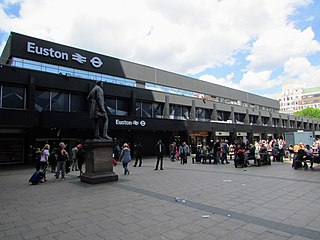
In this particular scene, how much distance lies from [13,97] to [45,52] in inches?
248

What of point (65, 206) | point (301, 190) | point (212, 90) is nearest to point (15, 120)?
point (65, 206)

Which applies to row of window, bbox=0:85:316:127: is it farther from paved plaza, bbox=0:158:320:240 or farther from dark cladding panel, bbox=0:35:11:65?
paved plaza, bbox=0:158:320:240

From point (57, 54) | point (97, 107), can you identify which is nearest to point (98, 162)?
point (97, 107)

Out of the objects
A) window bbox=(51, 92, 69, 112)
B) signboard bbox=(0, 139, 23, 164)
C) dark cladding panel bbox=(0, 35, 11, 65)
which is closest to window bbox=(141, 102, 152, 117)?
window bbox=(51, 92, 69, 112)

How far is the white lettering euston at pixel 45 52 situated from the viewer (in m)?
21.9

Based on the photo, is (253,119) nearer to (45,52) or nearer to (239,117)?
(239,117)

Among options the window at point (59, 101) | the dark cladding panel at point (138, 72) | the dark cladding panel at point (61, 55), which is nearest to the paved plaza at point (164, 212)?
the window at point (59, 101)

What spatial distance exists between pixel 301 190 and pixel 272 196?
4.98 feet

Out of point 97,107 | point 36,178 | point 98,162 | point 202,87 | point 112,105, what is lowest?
point 36,178

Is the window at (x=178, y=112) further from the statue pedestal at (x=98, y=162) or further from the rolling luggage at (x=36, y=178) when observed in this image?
the rolling luggage at (x=36, y=178)

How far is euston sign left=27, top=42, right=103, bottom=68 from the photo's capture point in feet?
72.1

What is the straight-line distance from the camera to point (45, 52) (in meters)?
22.8

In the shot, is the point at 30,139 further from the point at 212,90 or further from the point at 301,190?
the point at 212,90

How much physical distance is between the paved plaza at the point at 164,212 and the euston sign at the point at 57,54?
17.9 m
